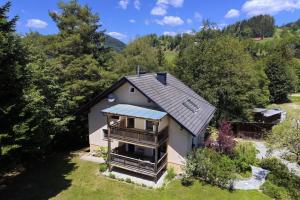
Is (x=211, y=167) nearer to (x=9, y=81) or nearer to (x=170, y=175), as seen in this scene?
(x=170, y=175)

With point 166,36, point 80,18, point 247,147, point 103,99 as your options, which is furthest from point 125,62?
point 166,36

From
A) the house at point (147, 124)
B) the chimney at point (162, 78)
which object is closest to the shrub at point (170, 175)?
the house at point (147, 124)

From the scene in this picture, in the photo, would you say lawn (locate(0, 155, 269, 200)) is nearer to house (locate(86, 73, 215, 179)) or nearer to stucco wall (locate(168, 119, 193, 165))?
house (locate(86, 73, 215, 179))

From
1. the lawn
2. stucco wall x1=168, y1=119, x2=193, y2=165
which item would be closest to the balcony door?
stucco wall x1=168, y1=119, x2=193, y2=165

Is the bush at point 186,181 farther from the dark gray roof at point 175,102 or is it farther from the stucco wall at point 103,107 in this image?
the stucco wall at point 103,107

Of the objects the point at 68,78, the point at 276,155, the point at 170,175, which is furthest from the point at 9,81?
the point at 276,155
